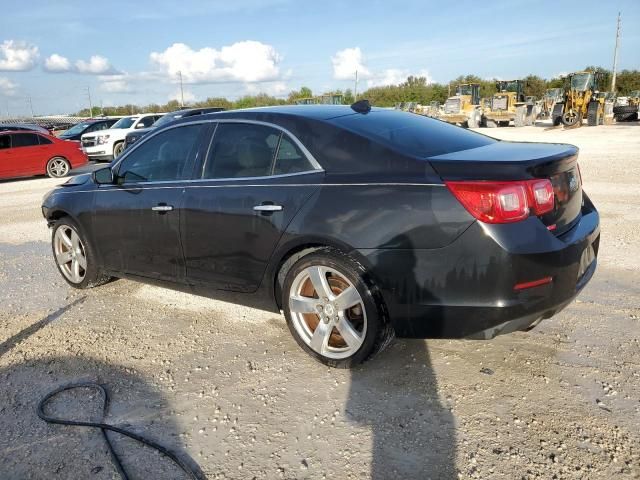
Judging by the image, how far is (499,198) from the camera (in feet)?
8.73

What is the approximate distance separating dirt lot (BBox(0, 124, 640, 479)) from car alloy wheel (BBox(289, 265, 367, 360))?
171mm

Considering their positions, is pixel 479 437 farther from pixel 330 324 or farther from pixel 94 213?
pixel 94 213

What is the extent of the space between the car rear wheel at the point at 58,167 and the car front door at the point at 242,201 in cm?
1362

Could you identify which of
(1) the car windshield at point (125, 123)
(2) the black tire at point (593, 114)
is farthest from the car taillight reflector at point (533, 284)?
(2) the black tire at point (593, 114)

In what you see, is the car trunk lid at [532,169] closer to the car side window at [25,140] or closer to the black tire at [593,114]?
the car side window at [25,140]

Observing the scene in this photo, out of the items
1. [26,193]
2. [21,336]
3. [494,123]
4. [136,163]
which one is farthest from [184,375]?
[494,123]

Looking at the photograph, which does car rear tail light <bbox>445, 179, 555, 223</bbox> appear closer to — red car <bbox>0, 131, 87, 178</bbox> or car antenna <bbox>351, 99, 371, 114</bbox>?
car antenna <bbox>351, 99, 371, 114</bbox>

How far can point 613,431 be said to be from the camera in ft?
8.43

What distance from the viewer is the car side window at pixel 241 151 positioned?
3535mm

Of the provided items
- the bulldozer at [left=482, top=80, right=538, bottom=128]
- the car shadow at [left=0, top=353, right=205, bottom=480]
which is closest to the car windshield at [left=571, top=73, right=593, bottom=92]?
the bulldozer at [left=482, top=80, right=538, bottom=128]

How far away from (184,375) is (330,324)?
100 cm

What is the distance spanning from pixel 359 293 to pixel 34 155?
15.0 metres

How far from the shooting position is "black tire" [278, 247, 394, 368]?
119 inches

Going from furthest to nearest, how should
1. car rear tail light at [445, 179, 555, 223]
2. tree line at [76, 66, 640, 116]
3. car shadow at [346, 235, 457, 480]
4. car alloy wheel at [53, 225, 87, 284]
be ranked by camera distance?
tree line at [76, 66, 640, 116], car alloy wheel at [53, 225, 87, 284], car rear tail light at [445, 179, 555, 223], car shadow at [346, 235, 457, 480]
